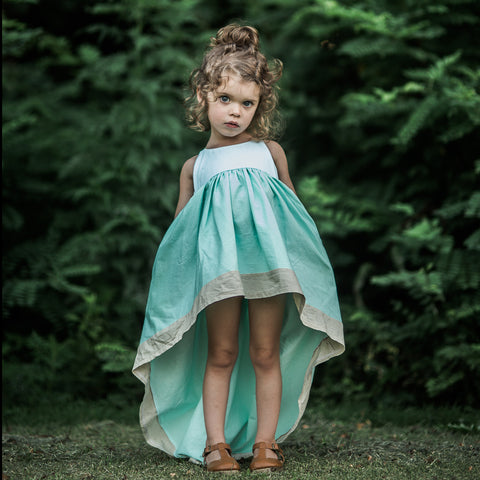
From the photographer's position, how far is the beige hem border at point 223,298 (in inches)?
95.8

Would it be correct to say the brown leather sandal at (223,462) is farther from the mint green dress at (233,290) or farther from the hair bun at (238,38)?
the hair bun at (238,38)

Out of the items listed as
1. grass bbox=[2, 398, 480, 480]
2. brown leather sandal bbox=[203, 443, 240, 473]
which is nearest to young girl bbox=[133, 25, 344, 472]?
brown leather sandal bbox=[203, 443, 240, 473]

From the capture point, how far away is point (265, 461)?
251 centimetres

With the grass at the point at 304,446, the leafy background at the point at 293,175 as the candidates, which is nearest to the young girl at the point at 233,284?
the grass at the point at 304,446

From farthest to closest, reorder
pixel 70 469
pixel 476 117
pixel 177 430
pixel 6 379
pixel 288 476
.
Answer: pixel 6 379 → pixel 476 117 → pixel 177 430 → pixel 70 469 → pixel 288 476

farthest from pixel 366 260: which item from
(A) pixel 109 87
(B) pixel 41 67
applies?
(B) pixel 41 67

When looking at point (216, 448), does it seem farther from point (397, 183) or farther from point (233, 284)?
point (397, 183)

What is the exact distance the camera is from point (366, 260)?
198 inches

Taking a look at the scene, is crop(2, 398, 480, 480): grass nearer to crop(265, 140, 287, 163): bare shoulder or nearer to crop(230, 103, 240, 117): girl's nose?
crop(265, 140, 287, 163): bare shoulder

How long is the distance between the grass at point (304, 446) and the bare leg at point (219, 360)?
0.21 m

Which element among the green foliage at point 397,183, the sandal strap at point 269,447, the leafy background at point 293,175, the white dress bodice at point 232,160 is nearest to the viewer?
the sandal strap at point 269,447

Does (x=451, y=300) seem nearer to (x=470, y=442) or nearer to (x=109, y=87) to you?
(x=470, y=442)

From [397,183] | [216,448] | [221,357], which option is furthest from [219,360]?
[397,183]

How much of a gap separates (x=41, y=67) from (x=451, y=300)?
403cm
